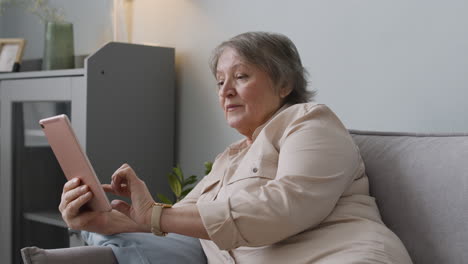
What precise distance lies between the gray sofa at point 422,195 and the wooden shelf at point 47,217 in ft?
3.91

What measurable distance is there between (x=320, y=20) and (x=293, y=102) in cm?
58

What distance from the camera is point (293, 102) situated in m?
1.71

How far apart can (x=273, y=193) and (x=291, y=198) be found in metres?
0.04

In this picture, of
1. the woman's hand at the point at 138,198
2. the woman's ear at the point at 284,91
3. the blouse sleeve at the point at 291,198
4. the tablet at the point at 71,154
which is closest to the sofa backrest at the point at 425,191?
the blouse sleeve at the point at 291,198

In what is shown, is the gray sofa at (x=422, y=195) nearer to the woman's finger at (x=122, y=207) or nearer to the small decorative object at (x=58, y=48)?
the woman's finger at (x=122, y=207)

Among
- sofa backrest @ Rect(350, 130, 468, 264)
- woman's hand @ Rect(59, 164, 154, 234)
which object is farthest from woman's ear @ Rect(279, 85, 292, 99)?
woman's hand @ Rect(59, 164, 154, 234)

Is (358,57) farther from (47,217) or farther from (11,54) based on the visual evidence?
(11,54)

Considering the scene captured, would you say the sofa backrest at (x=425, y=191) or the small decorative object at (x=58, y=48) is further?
the small decorative object at (x=58, y=48)

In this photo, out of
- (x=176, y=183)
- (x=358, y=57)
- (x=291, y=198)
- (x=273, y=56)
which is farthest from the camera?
(x=176, y=183)

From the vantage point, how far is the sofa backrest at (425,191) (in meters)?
1.38

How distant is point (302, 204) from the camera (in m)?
1.32

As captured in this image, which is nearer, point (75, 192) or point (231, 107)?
point (75, 192)

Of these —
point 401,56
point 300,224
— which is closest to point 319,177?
point 300,224

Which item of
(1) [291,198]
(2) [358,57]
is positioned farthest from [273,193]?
(2) [358,57]
